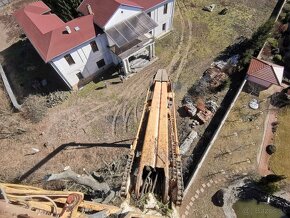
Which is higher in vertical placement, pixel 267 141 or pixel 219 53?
pixel 219 53

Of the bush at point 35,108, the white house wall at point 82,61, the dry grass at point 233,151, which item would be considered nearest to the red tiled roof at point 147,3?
the white house wall at point 82,61

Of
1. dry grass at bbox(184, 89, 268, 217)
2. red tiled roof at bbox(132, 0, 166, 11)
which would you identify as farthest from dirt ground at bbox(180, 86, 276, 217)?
red tiled roof at bbox(132, 0, 166, 11)

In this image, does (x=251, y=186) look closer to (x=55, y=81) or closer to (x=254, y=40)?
(x=254, y=40)

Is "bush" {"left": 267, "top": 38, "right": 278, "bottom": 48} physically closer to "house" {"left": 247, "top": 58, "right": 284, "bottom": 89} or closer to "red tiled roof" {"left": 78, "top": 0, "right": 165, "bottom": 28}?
"house" {"left": 247, "top": 58, "right": 284, "bottom": 89}

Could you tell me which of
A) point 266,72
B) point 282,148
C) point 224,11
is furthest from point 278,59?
point 282,148

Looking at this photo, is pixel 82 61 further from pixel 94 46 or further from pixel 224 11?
A: pixel 224 11

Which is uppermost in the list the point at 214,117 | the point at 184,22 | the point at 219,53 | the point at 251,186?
the point at 184,22

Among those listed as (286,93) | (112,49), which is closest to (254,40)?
(286,93)
